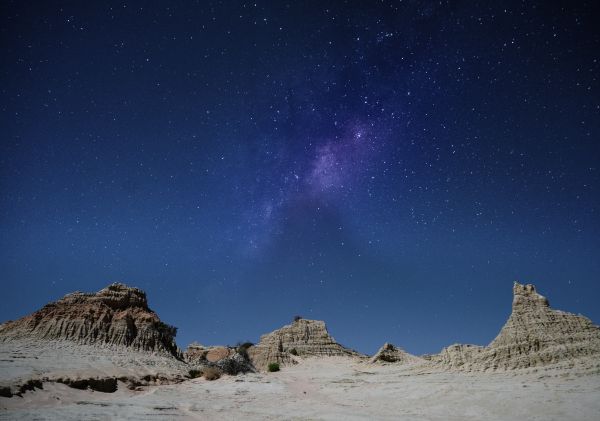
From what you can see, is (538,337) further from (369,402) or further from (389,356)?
(389,356)

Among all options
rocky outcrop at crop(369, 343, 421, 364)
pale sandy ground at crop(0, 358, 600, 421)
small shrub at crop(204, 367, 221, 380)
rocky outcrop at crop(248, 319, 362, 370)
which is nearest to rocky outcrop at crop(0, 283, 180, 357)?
small shrub at crop(204, 367, 221, 380)

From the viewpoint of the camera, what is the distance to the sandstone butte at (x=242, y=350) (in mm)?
19656

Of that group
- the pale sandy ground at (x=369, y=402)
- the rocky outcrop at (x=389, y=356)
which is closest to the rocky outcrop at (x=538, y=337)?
the pale sandy ground at (x=369, y=402)

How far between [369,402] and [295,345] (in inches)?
2393

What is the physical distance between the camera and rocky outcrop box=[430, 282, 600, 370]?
62.4ft

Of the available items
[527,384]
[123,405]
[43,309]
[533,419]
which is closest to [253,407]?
[123,405]

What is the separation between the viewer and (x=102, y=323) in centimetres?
3241

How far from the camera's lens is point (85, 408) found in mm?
12547

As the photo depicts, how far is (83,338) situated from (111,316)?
4116 mm

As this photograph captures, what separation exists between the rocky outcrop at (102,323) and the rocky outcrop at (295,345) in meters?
31.0

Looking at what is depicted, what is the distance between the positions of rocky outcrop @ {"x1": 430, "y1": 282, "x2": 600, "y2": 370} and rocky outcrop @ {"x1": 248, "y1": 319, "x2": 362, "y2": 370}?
1893 inches

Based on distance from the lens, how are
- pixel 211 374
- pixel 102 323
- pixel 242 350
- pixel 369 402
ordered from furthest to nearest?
pixel 242 350 → pixel 102 323 → pixel 211 374 → pixel 369 402

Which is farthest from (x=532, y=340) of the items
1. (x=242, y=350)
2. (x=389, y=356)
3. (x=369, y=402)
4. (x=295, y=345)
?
(x=295, y=345)

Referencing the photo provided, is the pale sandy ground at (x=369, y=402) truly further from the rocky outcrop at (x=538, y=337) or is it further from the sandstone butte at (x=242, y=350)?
the sandstone butte at (x=242, y=350)
